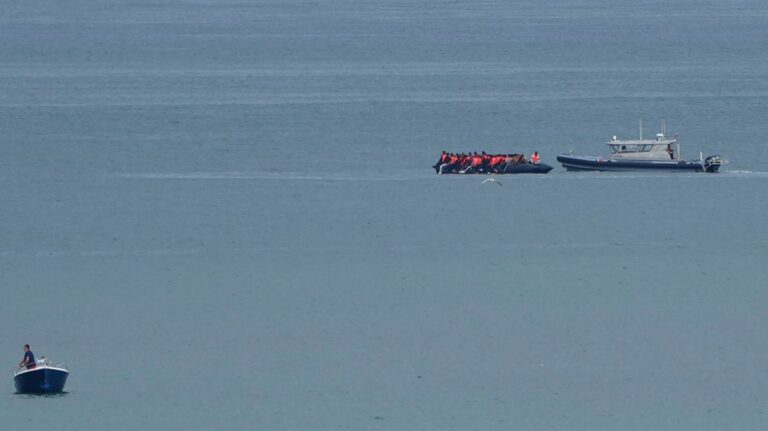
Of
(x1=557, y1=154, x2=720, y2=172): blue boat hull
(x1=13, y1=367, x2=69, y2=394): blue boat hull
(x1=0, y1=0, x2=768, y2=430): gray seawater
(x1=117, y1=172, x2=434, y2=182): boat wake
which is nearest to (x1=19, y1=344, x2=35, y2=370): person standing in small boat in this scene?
(x1=13, y1=367, x2=69, y2=394): blue boat hull

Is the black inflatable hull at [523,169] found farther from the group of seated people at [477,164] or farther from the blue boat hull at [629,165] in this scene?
the blue boat hull at [629,165]

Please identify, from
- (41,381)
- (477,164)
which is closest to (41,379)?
(41,381)

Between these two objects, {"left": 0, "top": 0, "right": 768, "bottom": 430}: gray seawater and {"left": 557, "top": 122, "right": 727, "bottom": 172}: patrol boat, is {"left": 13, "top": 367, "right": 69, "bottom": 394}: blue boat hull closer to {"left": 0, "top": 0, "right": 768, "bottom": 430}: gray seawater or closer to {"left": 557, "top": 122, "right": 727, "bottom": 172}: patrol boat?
{"left": 0, "top": 0, "right": 768, "bottom": 430}: gray seawater

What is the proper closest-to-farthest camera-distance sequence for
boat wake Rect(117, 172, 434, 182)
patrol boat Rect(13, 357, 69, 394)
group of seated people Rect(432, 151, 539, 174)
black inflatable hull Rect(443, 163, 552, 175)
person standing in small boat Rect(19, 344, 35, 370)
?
1. patrol boat Rect(13, 357, 69, 394)
2. person standing in small boat Rect(19, 344, 35, 370)
3. group of seated people Rect(432, 151, 539, 174)
4. black inflatable hull Rect(443, 163, 552, 175)
5. boat wake Rect(117, 172, 434, 182)

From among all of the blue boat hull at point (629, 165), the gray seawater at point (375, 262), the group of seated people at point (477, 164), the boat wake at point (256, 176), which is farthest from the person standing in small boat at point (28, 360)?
the blue boat hull at point (629, 165)

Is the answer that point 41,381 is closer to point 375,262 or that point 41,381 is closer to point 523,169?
point 375,262

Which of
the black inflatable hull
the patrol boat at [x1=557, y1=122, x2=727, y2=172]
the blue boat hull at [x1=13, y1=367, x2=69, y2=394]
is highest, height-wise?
the patrol boat at [x1=557, y1=122, x2=727, y2=172]

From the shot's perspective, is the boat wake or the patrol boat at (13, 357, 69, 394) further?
the boat wake
